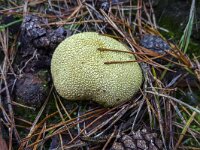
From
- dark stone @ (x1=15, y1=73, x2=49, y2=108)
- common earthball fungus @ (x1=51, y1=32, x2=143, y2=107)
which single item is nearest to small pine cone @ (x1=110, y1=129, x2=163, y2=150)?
common earthball fungus @ (x1=51, y1=32, x2=143, y2=107)

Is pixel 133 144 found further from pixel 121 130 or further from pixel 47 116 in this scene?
pixel 47 116

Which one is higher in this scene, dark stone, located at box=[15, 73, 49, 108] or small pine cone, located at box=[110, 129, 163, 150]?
dark stone, located at box=[15, 73, 49, 108]

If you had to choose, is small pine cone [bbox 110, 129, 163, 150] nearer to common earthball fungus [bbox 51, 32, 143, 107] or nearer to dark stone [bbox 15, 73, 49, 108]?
common earthball fungus [bbox 51, 32, 143, 107]

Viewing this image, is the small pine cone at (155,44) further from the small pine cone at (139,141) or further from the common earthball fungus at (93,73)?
the small pine cone at (139,141)

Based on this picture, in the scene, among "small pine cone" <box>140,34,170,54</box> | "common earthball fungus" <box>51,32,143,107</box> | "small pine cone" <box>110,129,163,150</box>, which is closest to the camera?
Answer: "small pine cone" <box>110,129,163,150</box>

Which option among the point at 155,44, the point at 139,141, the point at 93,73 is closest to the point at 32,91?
the point at 93,73

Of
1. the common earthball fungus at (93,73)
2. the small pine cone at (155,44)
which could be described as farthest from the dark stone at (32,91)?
the small pine cone at (155,44)
